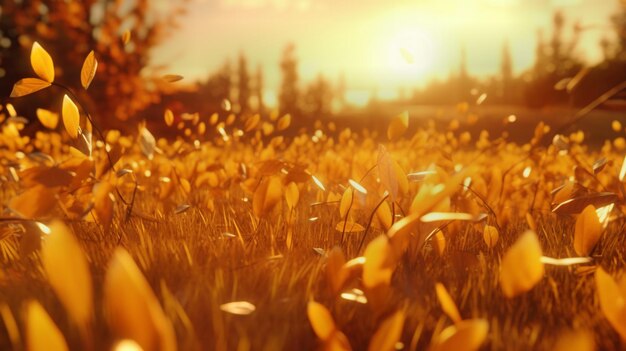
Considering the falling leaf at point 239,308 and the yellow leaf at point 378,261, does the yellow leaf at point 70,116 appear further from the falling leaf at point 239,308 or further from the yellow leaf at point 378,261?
the yellow leaf at point 378,261

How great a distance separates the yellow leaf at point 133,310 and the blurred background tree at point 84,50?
33.9 ft

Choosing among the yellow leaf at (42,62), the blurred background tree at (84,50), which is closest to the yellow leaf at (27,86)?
the yellow leaf at (42,62)

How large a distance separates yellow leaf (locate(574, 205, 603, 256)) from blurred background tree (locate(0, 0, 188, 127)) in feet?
32.6

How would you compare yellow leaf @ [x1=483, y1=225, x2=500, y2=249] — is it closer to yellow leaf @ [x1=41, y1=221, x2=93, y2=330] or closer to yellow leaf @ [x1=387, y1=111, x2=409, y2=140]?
yellow leaf @ [x1=387, y1=111, x2=409, y2=140]

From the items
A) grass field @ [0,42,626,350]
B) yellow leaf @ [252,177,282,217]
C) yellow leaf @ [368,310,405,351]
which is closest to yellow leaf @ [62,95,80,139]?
grass field @ [0,42,626,350]

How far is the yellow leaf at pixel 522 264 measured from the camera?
866 mm

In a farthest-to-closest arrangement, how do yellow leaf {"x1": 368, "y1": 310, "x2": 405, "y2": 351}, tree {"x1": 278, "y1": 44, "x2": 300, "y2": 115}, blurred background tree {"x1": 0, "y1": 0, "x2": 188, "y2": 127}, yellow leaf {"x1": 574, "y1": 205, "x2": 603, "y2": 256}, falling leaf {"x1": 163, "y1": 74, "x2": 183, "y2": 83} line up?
tree {"x1": 278, "y1": 44, "x2": 300, "y2": 115}, blurred background tree {"x1": 0, "y1": 0, "x2": 188, "y2": 127}, falling leaf {"x1": 163, "y1": 74, "x2": 183, "y2": 83}, yellow leaf {"x1": 574, "y1": 205, "x2": 603, "y2": 256}, yellow leaf {"x1": 368, "y1": 310, "x2": 405, "y2": 351}

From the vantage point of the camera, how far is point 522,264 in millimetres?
899

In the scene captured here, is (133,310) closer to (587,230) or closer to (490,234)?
(587,230)

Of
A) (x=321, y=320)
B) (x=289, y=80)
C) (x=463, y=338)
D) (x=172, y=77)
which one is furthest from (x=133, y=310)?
(x=289, y=80)

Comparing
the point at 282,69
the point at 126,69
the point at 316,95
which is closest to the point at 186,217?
the point at 126,69

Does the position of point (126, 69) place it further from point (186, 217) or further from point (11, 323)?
point (11, 323)

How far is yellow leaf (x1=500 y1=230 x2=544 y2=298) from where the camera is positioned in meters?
A: 0.87

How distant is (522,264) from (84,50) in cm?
1157
